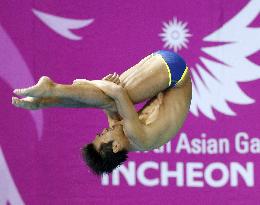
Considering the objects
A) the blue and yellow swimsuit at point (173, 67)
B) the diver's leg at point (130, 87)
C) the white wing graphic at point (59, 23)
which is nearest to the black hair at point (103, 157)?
the diver's leg at point (130, 87)

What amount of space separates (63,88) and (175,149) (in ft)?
7.65

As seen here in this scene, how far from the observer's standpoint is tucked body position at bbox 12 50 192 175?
168 inches

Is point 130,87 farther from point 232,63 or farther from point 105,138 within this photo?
point 232,63

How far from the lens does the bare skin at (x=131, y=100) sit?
4.21 m

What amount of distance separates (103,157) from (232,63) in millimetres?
2139

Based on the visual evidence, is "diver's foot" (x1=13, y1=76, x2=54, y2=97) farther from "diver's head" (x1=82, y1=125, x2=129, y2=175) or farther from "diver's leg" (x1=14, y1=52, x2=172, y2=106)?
"diver's head" (x1=82, y1=125, x2=129, y2=175)

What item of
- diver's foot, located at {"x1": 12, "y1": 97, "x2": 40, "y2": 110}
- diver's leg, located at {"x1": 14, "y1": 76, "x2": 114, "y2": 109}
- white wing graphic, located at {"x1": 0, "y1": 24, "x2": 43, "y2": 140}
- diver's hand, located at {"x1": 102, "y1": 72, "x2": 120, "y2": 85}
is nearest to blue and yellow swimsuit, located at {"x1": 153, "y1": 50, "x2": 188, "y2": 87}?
diver's hand, located at {"x1": 102, "y1": 72, "x2": 120, "y2": 85}

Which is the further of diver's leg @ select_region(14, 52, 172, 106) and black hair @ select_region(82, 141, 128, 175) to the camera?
black hair @ select_region(82, 141, 128, 175)

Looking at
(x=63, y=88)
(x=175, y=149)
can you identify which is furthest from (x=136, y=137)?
(x=175, y=149)

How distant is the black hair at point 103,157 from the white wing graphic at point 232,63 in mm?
1910

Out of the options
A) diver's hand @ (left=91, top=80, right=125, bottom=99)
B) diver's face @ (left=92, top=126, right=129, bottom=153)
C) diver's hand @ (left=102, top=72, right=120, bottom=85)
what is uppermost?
diver's hand @ (left=102, top=72, right=120, bottom=85)

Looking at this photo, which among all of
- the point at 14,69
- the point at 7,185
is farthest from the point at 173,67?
the point at 7,185

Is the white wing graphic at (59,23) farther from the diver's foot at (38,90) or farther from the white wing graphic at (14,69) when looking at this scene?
the diver's foot at (38,90)

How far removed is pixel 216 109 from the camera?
6.27 meters
